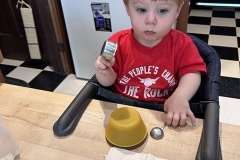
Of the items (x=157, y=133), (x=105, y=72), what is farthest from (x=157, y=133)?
(x=105, y=72)

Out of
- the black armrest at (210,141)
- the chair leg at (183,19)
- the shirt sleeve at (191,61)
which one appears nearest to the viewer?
the black armrest at (210,141)

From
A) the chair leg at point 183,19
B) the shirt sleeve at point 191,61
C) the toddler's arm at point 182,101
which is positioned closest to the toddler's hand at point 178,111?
the toddler's arm at point 182,101

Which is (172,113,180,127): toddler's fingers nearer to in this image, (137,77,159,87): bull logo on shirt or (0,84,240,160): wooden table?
(0,84,240,160): wooden table

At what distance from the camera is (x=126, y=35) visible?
819mm

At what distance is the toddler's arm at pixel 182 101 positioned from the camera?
0.58 meters

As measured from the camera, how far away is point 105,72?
681 mm

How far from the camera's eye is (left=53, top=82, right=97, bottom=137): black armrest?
1.90ft

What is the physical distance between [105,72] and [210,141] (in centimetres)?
32

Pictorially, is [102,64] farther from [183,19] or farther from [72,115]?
[183,19]

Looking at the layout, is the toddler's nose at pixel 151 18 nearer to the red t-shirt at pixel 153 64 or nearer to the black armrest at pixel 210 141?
the red t-shirt at pixel 153 64

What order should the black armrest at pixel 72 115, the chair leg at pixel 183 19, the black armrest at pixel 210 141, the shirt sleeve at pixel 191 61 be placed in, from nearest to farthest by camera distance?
the black armrest at pixel 210 141 → the black armrest at pixel 72 115 → the shirt sleeve at pixel 191 61 → the chair leg at pixel 183 19

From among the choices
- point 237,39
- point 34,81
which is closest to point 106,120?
point 34,81

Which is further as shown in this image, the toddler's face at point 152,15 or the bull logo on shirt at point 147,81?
the bull logo on shirt at point 147,81

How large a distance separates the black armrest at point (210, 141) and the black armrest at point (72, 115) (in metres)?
0.29
